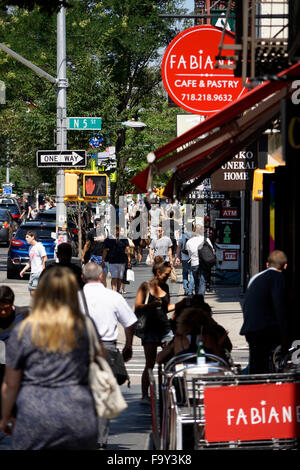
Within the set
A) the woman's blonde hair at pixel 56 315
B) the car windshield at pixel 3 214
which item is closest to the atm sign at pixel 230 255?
the woman's blonde hair at pixel 56 315

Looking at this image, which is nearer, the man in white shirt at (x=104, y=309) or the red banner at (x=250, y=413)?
→ the red banner at (x=250, y=413)

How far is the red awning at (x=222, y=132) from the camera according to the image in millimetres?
8453

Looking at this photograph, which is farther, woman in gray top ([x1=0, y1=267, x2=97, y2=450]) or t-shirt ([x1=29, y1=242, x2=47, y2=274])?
t-shirt ([x1=29, y1=242, x2=47, y2=274])

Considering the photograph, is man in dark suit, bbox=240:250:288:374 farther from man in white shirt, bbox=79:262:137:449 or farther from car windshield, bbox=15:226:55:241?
car windshield, bbox=15:226:55:241

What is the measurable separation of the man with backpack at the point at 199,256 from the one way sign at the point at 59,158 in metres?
3.97

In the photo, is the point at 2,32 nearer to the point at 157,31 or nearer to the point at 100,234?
the point at 157,31

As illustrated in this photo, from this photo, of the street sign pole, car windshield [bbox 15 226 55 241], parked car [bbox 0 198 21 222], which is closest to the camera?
the street sign pole

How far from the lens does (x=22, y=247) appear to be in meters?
30.2

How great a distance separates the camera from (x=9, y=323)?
952 centimetres

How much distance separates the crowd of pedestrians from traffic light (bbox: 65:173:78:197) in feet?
26.5

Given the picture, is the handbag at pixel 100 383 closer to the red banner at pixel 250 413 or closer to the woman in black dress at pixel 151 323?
the red banner at pixel 250 413

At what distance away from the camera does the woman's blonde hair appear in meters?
5.59

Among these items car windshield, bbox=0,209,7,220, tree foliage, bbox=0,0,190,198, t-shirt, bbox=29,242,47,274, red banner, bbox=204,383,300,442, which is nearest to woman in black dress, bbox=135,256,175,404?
red banner, bbox=204,383,300,442

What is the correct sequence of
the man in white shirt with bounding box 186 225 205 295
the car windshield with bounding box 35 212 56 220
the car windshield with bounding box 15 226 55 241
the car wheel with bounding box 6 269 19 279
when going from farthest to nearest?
the car windshield with bounding box 35 212 56 220
the car windshield with bounding box 15 226 55 241
the car wheel with bounding box 6 269 19 279
the man in white shirt with bounding box 186 225 205 295
